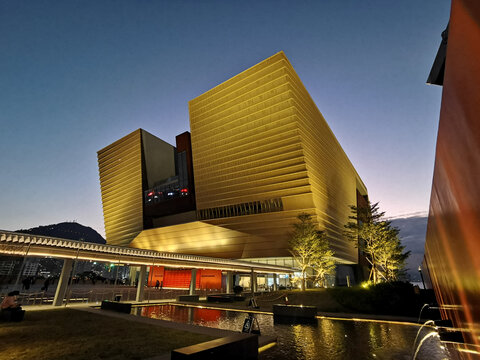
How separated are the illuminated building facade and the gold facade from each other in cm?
1451

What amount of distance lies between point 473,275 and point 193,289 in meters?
37.7

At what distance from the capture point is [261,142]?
156ft

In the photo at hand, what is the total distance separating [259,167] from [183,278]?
88.3 feet

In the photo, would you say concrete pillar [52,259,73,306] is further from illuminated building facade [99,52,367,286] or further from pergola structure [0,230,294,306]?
illuminated building facade [99,52,367,286]

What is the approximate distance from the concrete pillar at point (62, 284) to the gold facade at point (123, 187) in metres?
46.6

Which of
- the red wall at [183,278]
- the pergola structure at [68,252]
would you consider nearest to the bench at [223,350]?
the pergola structure at [68,252]

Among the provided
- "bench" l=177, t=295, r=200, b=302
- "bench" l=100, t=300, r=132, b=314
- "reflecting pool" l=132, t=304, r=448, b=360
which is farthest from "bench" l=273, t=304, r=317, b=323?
"bench" l=177, t=295, r=200, b=302

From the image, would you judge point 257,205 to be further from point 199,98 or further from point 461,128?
point 461,128

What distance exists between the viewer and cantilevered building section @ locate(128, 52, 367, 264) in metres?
45.4

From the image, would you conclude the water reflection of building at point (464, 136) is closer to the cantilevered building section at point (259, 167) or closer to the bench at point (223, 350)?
the bench at point (223, 350)

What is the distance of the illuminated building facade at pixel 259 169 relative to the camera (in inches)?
1791

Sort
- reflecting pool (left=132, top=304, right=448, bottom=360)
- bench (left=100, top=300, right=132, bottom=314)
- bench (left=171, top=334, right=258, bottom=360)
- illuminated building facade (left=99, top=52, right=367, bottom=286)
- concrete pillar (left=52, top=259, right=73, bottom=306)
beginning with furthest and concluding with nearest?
1. illuminated building facade (left=99, top=52, right=367, bottom=286)
2. concrete pillar (left=52, top=259, right=73, bottom=306)
3. bench (left=100, top=300, right=132, bottom=314)
4. reflecting pool (left=132, top=304, right=448, bottom=360)
5. bench (left=171, top=334, right=258, bottom=360)

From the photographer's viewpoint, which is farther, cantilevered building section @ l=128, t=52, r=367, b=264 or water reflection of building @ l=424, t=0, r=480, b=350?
cantilevered building section @ l=128, t=52, r=367, b=264

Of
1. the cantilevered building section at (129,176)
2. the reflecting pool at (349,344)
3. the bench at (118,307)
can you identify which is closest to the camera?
the reflecting pool at (349,344)
